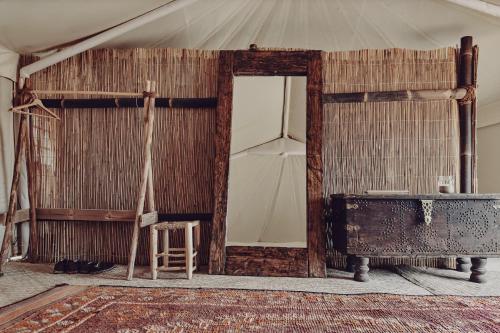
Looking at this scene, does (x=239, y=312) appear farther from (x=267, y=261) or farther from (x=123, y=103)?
(x=123, y=103)

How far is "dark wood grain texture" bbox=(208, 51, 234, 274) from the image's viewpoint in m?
3.32

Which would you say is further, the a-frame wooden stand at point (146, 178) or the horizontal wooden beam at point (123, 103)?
the horizontal wooden beam at point (123, 103)

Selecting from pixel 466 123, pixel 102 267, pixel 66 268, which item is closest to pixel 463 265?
pixel 466 123

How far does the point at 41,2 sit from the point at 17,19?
14.2 inches

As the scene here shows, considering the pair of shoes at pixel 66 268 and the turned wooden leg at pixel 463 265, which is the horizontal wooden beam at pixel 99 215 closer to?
the pair of shoes at pixel 66 268

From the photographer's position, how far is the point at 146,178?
3.24 metres

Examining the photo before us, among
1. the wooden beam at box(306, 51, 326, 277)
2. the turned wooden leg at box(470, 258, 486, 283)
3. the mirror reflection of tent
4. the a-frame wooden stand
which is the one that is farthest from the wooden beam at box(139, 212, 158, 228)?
the turned wooden leg at box(470, 258, 486, 283)

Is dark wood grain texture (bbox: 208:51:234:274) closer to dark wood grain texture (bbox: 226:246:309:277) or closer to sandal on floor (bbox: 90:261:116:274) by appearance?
dark wood grain texture (bbox: 226:246:309:277)

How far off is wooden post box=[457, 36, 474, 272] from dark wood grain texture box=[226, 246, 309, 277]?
1.35 m

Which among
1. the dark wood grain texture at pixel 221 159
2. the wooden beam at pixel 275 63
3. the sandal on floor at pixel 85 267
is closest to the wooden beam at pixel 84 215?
the sandal on floor at pixel 85 267

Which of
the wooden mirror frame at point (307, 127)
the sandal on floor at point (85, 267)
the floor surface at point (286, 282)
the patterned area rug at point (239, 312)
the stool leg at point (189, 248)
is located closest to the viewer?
the patterned area rug at point (239, 312)

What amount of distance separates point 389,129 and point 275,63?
1144 millimetres

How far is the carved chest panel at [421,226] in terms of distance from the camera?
2955 millimetres

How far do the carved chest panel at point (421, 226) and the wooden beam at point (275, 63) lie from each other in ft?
4.07
